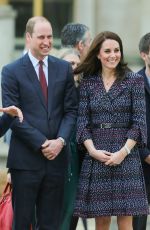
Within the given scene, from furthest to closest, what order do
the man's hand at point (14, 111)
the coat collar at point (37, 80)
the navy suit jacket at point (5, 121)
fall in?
the coat collar at point (37, 80) < the navy suit jacket at point (5, 121) < the man's hand at point (14, 111)

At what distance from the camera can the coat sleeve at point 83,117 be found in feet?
26.6

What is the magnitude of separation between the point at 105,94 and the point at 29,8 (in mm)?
11215

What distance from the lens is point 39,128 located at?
795 cm

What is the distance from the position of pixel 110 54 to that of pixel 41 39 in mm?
529

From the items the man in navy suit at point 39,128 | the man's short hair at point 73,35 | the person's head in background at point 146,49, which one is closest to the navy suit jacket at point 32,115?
the man in navy suit at point 39,128

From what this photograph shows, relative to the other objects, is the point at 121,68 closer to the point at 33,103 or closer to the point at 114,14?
the point at 33,103

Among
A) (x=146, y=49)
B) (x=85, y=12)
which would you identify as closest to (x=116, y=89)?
(x=146, y=49)

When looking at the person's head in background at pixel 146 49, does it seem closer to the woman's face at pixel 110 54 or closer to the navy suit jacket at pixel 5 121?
the woman's face at pixel 110 54

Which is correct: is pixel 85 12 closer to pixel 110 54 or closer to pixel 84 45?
pixel 84 45

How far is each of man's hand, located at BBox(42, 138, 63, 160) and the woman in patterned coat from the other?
0.27m

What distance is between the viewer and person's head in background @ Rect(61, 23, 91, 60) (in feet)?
29.7

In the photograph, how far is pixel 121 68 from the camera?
27.0 feet

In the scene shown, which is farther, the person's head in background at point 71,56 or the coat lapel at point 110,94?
the person's head in background at point 71,56

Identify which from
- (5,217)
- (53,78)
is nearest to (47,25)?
(53,78)
